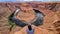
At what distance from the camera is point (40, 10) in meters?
1.59

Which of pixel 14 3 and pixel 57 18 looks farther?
pixel 14 3

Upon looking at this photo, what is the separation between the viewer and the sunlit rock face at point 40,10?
1.38 metres

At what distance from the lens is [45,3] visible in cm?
168

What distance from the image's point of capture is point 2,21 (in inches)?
56.6

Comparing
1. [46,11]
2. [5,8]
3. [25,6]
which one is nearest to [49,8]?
[46,11]

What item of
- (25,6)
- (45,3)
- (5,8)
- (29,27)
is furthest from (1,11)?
(45,3)

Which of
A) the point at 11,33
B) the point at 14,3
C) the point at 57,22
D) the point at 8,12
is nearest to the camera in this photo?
the point at 11,33

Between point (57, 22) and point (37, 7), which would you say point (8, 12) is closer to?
point (37, 7)

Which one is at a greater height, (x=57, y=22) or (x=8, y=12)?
(x=8, y=12)

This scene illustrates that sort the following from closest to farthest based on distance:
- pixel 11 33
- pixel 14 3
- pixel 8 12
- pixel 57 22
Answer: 1. pixel 11 33
2. pixel 57 22
3. pixel 8 12
4. pixel 14 3

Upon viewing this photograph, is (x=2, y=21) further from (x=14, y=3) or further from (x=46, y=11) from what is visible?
(x=46, y=11)

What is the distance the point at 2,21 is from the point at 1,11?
168mm

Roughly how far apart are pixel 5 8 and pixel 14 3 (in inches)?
5.7

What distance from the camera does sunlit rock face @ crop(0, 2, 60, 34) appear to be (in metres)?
1.38
